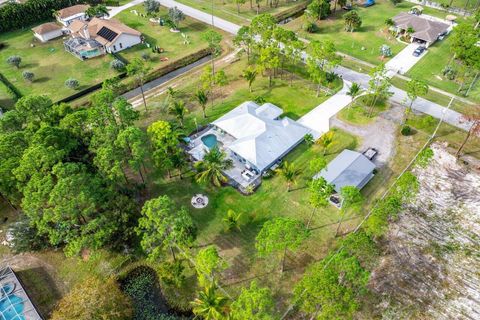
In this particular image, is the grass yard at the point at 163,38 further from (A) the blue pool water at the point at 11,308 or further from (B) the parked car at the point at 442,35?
(B) the parked car at the point at 442,35

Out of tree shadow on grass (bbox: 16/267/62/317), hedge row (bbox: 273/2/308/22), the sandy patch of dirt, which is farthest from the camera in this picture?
hedge row (bbox: 273/2/308/22)

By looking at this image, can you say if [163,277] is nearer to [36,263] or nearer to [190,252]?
[190,252]


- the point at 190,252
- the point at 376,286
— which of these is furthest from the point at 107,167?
the point at 376,286

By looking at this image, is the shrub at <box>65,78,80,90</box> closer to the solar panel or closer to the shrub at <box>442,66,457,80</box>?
the solar panel

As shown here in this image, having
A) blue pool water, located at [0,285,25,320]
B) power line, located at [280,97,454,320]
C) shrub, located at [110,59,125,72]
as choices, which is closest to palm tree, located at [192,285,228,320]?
power line, located at [280,97,454,320]

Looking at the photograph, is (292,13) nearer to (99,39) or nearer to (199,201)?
(99,39)

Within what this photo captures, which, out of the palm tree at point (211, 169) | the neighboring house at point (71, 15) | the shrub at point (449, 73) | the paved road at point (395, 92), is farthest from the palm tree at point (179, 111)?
the shrub at point (449, 73)
